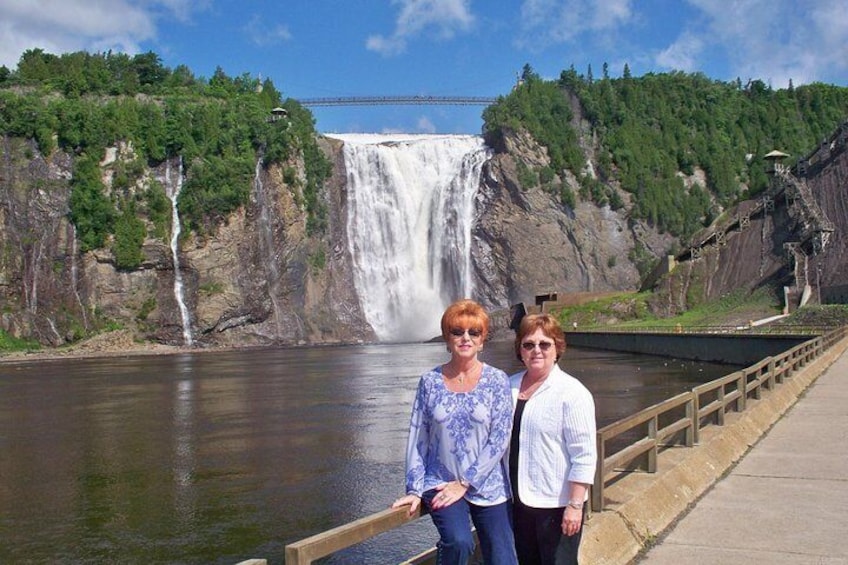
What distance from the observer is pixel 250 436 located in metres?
24.5

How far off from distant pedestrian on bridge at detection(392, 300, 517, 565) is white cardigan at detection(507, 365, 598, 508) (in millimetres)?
241

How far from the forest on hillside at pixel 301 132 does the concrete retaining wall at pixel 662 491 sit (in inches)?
3232

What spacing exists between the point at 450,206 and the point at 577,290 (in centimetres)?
1870

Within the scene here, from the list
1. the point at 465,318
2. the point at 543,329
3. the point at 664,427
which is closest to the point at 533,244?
the point at 664,427

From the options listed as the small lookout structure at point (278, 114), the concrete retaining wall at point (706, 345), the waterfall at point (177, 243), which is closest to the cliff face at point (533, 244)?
the small lookout structure at point (278, 114)

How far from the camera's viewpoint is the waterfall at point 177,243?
9219 cm

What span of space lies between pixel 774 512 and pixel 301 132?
101822 mm

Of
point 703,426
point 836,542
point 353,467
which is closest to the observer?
point 836,542

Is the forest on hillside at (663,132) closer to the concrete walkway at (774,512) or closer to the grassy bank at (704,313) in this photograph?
the grassy bank at (704,313)

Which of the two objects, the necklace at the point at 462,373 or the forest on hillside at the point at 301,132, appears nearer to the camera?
the necklace at the point at 462,373

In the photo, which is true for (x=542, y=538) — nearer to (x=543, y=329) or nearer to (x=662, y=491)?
(x=543, y=329)

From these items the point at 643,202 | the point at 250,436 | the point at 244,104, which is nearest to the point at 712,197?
the point at 643,202

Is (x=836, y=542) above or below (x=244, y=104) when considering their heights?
below

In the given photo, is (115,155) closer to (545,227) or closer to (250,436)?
(545,227)
